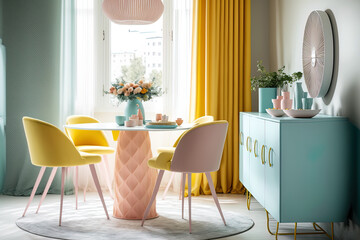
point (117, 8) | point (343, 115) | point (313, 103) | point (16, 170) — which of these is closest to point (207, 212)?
point (313, 103)

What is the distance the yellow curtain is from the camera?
457cm

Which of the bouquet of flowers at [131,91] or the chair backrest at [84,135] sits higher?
the bouquet of flowers at [131,91]

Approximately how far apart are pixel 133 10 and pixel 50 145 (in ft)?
3.97

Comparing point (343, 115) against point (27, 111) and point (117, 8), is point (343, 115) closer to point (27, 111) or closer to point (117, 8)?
point (117, 8)

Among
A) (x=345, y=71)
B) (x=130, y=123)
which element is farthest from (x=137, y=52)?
(x=345, y=71)

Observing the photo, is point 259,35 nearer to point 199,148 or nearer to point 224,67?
point 224,67

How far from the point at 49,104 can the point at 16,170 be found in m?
0.76

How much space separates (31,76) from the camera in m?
4.68

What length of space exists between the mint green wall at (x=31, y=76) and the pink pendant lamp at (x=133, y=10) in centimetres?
132

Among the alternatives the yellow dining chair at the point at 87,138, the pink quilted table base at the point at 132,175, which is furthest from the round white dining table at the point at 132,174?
the yellow dining chair at the point at 87,138

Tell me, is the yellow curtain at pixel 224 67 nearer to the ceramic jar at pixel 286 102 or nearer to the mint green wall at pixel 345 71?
the mint green wall at pixel 345 71

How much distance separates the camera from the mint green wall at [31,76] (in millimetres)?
4664

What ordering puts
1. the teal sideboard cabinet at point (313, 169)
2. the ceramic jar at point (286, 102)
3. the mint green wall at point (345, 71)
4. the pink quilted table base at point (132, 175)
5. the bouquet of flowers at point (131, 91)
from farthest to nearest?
the bouquet of flowers at point (131, 91)
the pink quilted table base at point (132, 175)
the ceramic jar at point (286, 102)
the teal sideboard cabinet at point (313, 169)
the mint green wall at point (345, 71)

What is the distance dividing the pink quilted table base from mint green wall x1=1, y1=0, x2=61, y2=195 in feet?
4.53
